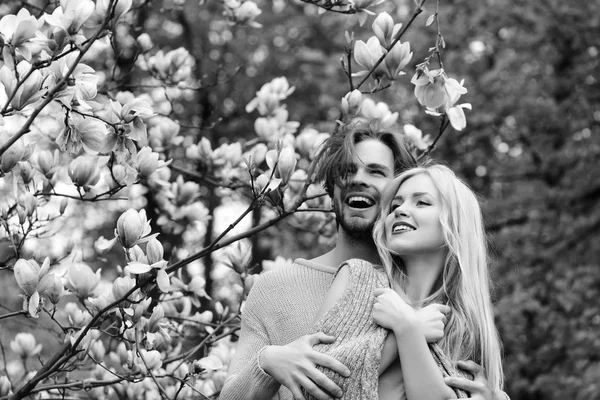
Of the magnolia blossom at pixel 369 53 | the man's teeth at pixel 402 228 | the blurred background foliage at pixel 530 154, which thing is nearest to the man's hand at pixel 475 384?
the man's teeth at pixel 402 228

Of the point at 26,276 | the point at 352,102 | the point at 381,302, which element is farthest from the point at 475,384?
the point at 26,276

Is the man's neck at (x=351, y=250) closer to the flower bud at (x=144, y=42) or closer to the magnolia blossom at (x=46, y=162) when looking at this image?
the magnolia blossom at (x=46, y=162)

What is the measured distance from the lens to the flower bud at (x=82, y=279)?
2.09m

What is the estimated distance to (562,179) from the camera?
7.12 m

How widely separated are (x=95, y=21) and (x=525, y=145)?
6129 mm

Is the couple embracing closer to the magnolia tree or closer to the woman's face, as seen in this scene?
the woman's face

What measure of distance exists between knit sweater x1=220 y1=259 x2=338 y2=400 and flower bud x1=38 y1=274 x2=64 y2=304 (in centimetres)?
53

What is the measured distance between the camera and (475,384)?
6.24 feet

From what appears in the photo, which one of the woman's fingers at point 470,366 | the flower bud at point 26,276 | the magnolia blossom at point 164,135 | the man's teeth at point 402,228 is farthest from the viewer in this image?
the magnolia blossom at point 164,135

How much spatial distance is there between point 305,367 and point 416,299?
413 mm

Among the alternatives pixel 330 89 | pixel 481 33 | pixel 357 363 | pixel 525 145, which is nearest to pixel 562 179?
pixel 525 145

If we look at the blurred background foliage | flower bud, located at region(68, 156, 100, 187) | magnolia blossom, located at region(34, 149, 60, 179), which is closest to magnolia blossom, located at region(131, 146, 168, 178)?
flower bud, located at region(68, 156, 100, 187)

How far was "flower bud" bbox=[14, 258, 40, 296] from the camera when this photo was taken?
177 centimetres

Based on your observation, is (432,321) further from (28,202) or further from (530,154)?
(530,154)
